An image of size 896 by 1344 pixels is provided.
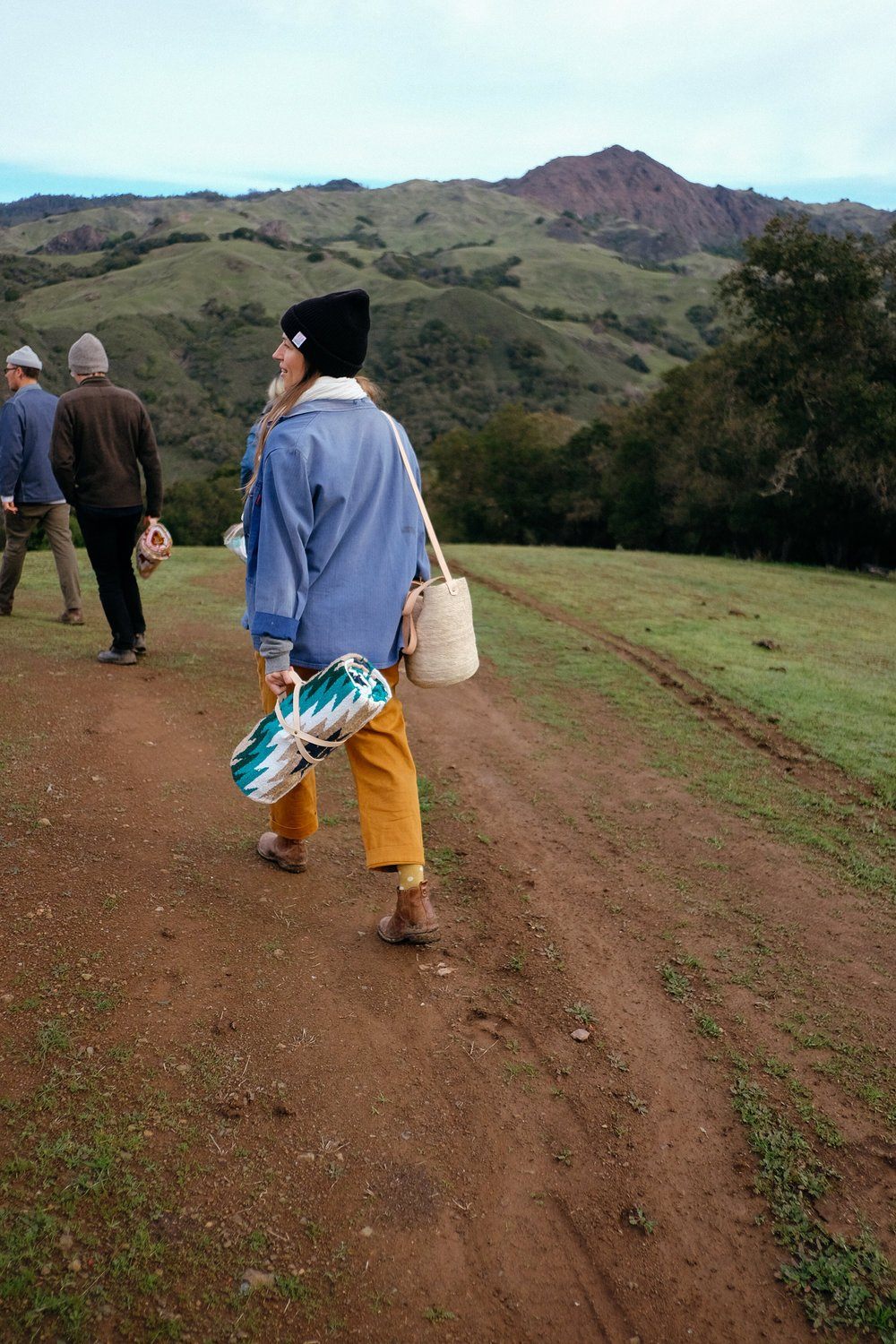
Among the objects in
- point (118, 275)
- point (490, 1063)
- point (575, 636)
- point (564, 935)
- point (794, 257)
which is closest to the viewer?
point (490, 1063)

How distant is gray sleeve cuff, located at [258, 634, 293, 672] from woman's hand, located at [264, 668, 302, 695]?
0.01 meters

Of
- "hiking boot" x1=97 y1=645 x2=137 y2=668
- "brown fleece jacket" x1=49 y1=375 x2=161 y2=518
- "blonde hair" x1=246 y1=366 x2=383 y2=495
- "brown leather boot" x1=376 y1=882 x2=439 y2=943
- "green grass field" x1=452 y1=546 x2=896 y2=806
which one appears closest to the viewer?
"blonde hair" x1=246 y1=366 x2=383 y2=495

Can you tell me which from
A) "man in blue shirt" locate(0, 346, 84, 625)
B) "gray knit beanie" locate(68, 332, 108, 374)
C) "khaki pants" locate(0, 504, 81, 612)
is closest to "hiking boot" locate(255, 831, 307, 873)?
"gray knit beanie" locate(68, 332, 108, 374)

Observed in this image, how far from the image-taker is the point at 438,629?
3619 mm

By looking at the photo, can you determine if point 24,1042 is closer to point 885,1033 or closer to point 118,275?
point 885,1033

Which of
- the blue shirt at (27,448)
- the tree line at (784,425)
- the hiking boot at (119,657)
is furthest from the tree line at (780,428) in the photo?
the hiking boot at (119,657)

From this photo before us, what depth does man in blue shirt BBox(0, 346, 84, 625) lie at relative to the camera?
767 centimetres

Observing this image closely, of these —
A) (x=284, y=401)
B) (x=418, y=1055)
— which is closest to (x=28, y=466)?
(x=284, y=401)

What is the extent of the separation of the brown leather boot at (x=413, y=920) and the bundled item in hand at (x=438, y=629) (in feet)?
2.57

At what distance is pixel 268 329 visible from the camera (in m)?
96.6

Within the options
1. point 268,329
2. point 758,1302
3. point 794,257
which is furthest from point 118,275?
point 758,1302

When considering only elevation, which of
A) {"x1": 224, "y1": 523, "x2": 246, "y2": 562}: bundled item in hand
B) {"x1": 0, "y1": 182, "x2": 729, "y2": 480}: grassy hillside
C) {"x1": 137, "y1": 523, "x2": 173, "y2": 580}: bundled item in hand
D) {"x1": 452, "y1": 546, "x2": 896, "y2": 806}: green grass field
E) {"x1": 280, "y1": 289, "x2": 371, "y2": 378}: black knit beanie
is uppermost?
{"x1": 0, "y1": 182, "x2": 729, "y2": 480}: grassy hillside

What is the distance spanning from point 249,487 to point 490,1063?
2.09m

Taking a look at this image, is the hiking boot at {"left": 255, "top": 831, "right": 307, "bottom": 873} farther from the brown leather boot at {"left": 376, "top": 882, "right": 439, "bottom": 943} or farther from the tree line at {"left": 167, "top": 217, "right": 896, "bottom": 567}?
the tree line at {"left": 167, "top": 217, "right": 896, "bottom": 567}
